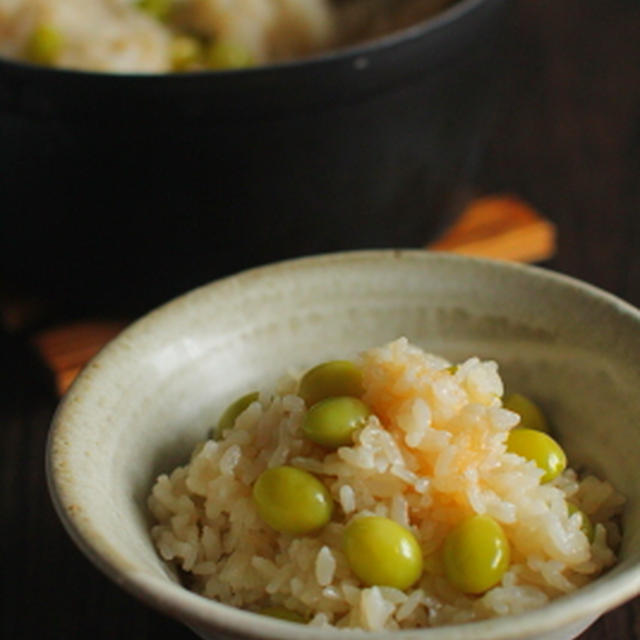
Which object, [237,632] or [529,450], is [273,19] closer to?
[529,450]

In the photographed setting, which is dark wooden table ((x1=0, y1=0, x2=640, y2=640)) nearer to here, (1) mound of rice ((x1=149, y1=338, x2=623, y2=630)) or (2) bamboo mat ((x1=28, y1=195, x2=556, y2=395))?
(2) bamboo mat ((x1=28, y1=195, x2=556, y2=395))

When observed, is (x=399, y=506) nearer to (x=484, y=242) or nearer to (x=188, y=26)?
(x=484, y=242)

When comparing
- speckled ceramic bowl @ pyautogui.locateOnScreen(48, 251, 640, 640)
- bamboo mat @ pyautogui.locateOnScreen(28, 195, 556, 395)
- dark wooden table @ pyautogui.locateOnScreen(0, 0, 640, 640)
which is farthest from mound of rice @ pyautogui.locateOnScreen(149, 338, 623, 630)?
bamboo mat @ pyautogui.locateOnScreen(28, 195, 556, 395)

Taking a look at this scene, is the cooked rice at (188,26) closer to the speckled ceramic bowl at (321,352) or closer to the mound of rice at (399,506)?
the speckled ceramic bowl at (321,352)

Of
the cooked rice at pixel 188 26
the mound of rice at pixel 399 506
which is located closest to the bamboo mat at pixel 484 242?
the cooked rice at pixel 188 26

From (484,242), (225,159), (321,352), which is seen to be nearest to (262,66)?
(225,159)

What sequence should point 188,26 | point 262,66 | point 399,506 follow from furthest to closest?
point 188,26 < point 262,66 < point 399,506

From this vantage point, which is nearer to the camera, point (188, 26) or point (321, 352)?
point (321, 352)

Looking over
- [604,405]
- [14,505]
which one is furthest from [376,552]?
[14,505]
